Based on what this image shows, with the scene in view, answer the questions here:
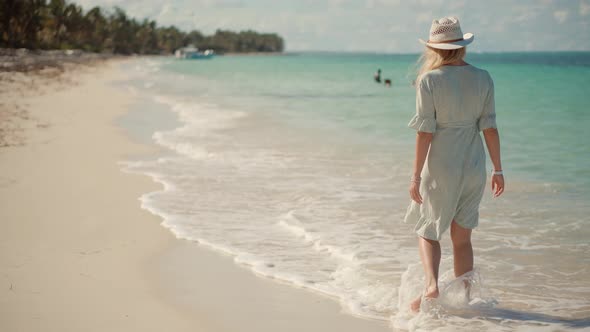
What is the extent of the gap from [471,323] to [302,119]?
45.2 feet

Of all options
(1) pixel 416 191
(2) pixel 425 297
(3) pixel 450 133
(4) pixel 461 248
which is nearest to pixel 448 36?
(3) pixel 450 133

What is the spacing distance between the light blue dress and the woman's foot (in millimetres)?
336

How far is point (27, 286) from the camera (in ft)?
13.8

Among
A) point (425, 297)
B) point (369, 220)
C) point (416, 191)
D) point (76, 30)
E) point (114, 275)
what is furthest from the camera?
point (76, 30)

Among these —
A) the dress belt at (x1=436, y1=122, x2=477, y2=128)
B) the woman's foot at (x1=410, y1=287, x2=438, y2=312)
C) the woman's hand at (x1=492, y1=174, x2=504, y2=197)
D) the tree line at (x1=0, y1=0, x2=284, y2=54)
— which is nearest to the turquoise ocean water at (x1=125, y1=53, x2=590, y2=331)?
the woman's foot at (x1=410, y1=287, x2=438, y2=312)

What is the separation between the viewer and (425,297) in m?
3.79

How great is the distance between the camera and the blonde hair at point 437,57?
11.6ft

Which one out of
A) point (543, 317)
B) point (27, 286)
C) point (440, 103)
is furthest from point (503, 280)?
point (27, 286)

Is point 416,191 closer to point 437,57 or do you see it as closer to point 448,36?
point 437,57

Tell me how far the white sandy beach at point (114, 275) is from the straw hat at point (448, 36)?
172 centimetres

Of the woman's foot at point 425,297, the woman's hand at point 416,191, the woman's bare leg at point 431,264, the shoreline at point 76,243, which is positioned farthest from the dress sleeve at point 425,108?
the shoreline at point 76,243

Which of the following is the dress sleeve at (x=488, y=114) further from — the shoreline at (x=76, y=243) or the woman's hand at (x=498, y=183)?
the shoreline at (x=76, y=243)

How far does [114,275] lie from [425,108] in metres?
2.55

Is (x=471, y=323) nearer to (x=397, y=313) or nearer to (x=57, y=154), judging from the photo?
(x=397, y=313)
